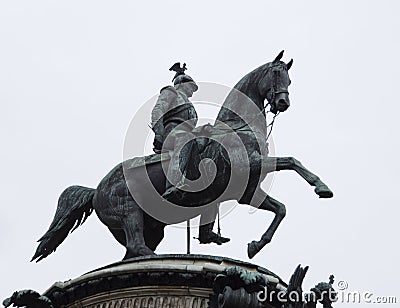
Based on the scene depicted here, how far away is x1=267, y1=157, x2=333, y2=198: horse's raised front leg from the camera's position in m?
18.3

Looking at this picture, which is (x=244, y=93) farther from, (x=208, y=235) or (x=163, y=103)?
(x=208, y=235)

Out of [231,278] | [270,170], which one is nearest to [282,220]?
[270,170]

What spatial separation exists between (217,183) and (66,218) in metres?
2.56

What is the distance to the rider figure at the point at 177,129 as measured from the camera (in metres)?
18.7

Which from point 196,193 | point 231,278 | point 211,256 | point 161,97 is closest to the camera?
point 231,278

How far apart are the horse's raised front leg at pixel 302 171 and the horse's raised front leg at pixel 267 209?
1.70 feet

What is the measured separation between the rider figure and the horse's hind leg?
0.61 m

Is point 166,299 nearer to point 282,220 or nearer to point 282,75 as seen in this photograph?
point 282,220

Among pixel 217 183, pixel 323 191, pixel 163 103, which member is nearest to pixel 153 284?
pixel 217 183

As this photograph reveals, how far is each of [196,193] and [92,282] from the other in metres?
2.38

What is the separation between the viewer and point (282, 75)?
19.5 metres

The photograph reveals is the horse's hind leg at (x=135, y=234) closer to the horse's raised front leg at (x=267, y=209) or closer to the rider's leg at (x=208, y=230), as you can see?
the rider's leg at (x=208, y=230)

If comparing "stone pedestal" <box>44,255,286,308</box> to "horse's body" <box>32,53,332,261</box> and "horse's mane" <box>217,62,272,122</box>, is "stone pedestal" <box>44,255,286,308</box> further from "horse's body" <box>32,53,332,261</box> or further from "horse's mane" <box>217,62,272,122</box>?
"horse's mane" <box>217,62,272,122</box>

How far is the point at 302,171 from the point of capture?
61.4ft
